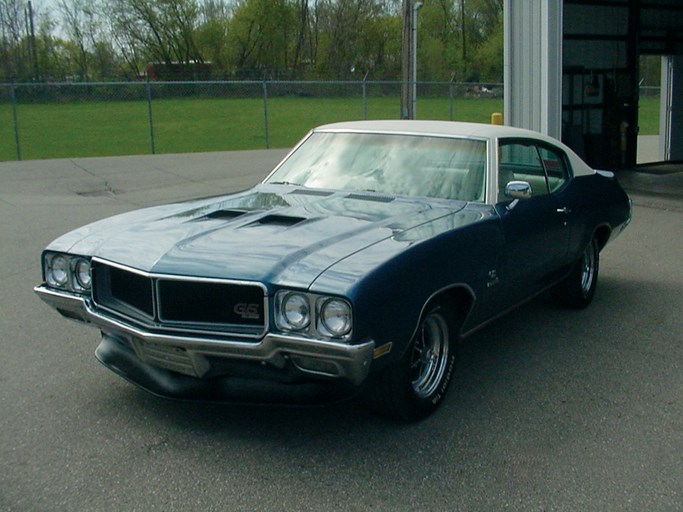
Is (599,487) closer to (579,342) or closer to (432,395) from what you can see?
(432,395)

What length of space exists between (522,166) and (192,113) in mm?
39768

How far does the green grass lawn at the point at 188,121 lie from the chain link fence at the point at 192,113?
41mm

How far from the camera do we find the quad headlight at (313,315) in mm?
3744

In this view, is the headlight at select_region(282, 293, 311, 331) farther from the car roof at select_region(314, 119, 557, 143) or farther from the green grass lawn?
the green grass lawn

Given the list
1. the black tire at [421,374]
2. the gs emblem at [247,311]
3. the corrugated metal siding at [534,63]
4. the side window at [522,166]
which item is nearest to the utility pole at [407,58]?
the corrugated metal siding at [534,63]

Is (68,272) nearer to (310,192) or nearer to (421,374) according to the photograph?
(310,192)

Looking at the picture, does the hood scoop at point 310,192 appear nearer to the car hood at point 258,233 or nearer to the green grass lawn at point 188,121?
the car hood at point 258,233

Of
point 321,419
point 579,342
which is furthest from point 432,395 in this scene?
point 579,342

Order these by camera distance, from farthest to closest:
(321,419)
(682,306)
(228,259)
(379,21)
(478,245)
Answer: (379,21) < (682,306) < (478,245) < (321,419) < (228,259)

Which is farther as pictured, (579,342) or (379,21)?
(379,21)

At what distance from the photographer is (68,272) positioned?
4527 millimetres

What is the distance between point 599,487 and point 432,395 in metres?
1.04

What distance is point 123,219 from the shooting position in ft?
16.5

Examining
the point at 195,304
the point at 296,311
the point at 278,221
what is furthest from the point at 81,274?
the point at 296,311
